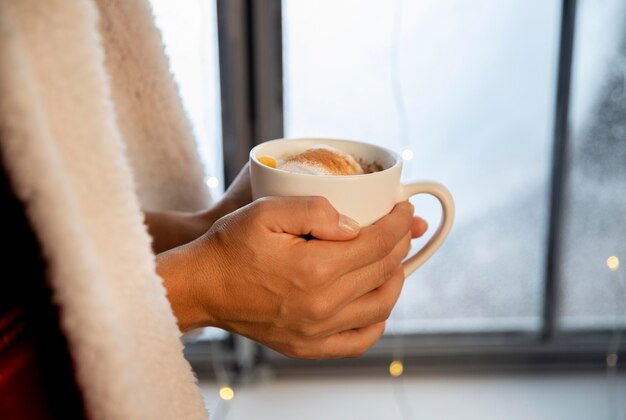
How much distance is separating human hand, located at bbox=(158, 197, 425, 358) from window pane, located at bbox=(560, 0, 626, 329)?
2.61 ft

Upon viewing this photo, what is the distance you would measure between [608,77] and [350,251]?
2.96 ft

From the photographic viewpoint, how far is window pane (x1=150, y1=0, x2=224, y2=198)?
43.3 inches

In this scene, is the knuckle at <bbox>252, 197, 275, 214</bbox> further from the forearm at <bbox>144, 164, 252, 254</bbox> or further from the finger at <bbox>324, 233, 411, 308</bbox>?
the forearm at <bbox>144, 164, 252, 254</bbox>

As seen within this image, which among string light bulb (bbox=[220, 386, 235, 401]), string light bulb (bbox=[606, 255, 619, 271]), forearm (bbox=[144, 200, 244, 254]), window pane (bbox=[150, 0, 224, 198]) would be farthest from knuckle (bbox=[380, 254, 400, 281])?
string light bulb (bbox=[606, 255, 619, 271])

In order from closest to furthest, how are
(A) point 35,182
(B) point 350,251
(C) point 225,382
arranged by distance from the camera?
1. (A) point 35,182
2. (B) point 350,251
3. (C) point 225,382

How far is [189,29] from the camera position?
111cm

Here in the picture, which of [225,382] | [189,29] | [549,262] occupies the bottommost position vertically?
[225,382]

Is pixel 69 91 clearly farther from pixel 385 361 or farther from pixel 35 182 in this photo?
pixel 385 361

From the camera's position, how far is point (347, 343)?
57 cm

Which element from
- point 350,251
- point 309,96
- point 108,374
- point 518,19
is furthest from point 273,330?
point 518,19

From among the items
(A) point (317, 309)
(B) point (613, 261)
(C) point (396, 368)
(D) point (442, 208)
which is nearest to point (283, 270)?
(A) point (317, 309)

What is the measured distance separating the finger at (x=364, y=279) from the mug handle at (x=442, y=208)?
0.02 m

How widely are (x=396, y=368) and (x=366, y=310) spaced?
2.54ft

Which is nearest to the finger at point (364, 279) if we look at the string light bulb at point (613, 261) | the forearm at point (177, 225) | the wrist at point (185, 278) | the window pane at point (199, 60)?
the wrist at point (185, 278)
